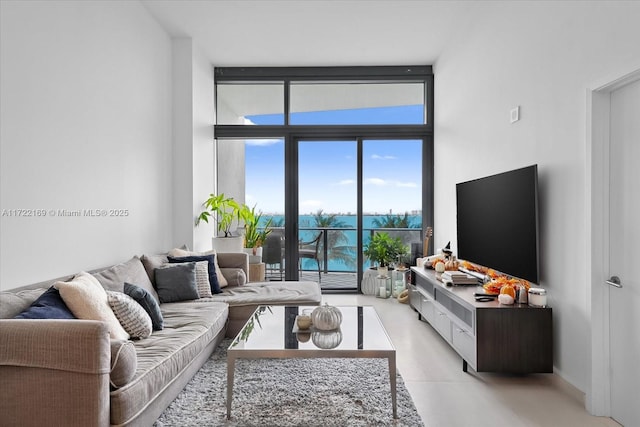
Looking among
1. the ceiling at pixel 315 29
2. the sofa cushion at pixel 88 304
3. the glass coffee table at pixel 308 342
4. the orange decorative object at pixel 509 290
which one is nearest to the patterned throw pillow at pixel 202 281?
the glass coffee table at pixel 308 342

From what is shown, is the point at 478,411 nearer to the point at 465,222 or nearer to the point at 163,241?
the point at 465,222

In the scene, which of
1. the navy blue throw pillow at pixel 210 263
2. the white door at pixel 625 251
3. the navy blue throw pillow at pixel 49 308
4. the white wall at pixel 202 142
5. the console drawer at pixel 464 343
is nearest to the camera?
the navy blue throw pillow at pixel 49 308

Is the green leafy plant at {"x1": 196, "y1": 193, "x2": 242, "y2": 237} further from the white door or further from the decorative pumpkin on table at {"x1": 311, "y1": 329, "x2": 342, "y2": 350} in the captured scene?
the white door

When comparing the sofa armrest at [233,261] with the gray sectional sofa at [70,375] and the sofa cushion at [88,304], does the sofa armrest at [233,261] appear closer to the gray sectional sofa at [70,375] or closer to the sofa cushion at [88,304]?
the sofa cushion at [88,304]

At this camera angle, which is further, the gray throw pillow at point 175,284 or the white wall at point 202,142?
the white wall at point 202,142

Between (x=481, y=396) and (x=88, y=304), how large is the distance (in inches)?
94.8

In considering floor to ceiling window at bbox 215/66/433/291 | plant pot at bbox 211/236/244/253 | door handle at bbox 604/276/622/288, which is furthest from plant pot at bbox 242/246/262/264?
door handle at bbox 604/276/622/288

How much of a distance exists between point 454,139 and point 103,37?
369 centimetres

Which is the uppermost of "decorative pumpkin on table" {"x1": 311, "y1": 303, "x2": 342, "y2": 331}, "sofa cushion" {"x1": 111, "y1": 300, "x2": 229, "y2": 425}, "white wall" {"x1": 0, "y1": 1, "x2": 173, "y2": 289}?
"white wall" {"x1": 0, "y1": 1, "x2": 173, "y2": 289}

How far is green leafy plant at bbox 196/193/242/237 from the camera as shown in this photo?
504 cm

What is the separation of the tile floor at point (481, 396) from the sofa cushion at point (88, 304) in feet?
5.96

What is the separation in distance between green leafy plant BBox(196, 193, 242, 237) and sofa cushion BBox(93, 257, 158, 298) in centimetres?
161

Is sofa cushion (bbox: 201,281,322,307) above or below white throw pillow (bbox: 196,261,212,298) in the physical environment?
below

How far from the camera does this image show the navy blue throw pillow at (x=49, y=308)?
6.43 feet
